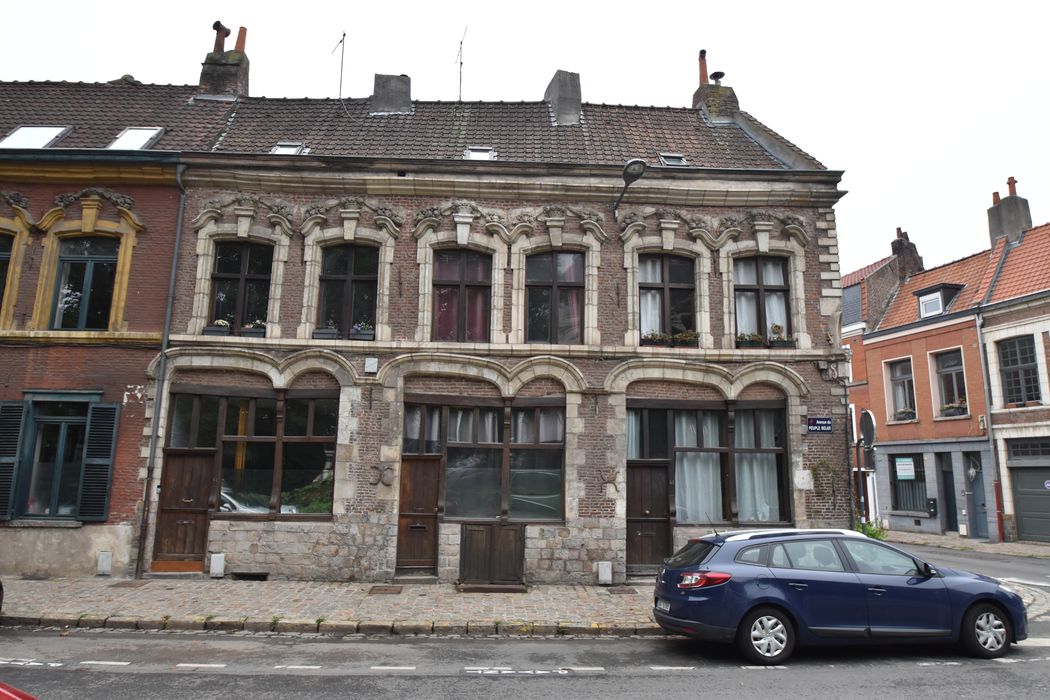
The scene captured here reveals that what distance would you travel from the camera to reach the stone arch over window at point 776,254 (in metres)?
13.2

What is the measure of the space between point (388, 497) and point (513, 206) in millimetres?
6165

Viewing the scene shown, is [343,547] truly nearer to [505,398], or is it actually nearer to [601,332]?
[505,398]

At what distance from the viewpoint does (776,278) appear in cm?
1357

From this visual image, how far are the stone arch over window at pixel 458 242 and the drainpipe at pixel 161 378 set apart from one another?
15.4ft

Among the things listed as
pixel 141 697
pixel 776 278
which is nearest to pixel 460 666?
pixel 141 697

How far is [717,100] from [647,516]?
1071 cm

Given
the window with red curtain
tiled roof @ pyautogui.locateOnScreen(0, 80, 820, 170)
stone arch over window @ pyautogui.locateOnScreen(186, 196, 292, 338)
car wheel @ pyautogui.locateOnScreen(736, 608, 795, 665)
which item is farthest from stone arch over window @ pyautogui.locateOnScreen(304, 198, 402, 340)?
car wheel @ pyautogui.locateOnScreen(736, 608, 795, 665)

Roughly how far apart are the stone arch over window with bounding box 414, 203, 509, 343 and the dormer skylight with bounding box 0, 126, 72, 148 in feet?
27.0

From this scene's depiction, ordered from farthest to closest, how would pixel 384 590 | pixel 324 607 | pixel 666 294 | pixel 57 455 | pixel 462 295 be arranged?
pixel 666 294, pixel 462 295, pixel 57 455, pixel 384 590, pixel 324 607

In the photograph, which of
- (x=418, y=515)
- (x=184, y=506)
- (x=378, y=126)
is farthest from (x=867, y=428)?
(x=184, y=506)

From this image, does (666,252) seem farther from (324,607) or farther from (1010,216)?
(1010,216)

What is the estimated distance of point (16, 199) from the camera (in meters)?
13.0

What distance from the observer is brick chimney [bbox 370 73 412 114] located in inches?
637

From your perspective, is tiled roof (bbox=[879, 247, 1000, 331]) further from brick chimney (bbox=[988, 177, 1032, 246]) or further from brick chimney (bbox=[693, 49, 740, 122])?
brick chimney (bbox=[693, 49, 740, 122])
